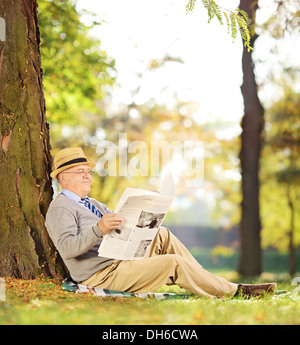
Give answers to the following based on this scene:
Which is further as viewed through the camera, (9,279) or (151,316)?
(9,279)

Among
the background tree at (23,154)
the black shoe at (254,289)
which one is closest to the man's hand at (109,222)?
the background tree at (23,154)

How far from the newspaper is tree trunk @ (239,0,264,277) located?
20.0 feet

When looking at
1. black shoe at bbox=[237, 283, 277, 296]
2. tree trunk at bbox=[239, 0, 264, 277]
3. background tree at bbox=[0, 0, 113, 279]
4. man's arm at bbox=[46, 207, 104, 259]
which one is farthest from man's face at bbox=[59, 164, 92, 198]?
tree trunk at bbox=[239, 0, 264, 277]

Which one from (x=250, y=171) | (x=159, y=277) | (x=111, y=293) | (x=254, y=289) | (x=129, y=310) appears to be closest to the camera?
(x=129, y=310)

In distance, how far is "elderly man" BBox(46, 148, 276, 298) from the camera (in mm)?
3957

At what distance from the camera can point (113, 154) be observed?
778 inches

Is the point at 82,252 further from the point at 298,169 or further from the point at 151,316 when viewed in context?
the point at 298,169

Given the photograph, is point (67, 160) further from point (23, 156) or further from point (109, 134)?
point (109, 134)

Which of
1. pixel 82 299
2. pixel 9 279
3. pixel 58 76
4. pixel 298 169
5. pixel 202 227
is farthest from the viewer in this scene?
pixel 202 227

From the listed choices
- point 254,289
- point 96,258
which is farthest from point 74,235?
point 254,289

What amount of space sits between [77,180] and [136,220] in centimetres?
85

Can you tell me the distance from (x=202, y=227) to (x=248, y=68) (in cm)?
2819

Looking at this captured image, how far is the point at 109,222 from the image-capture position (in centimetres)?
374
